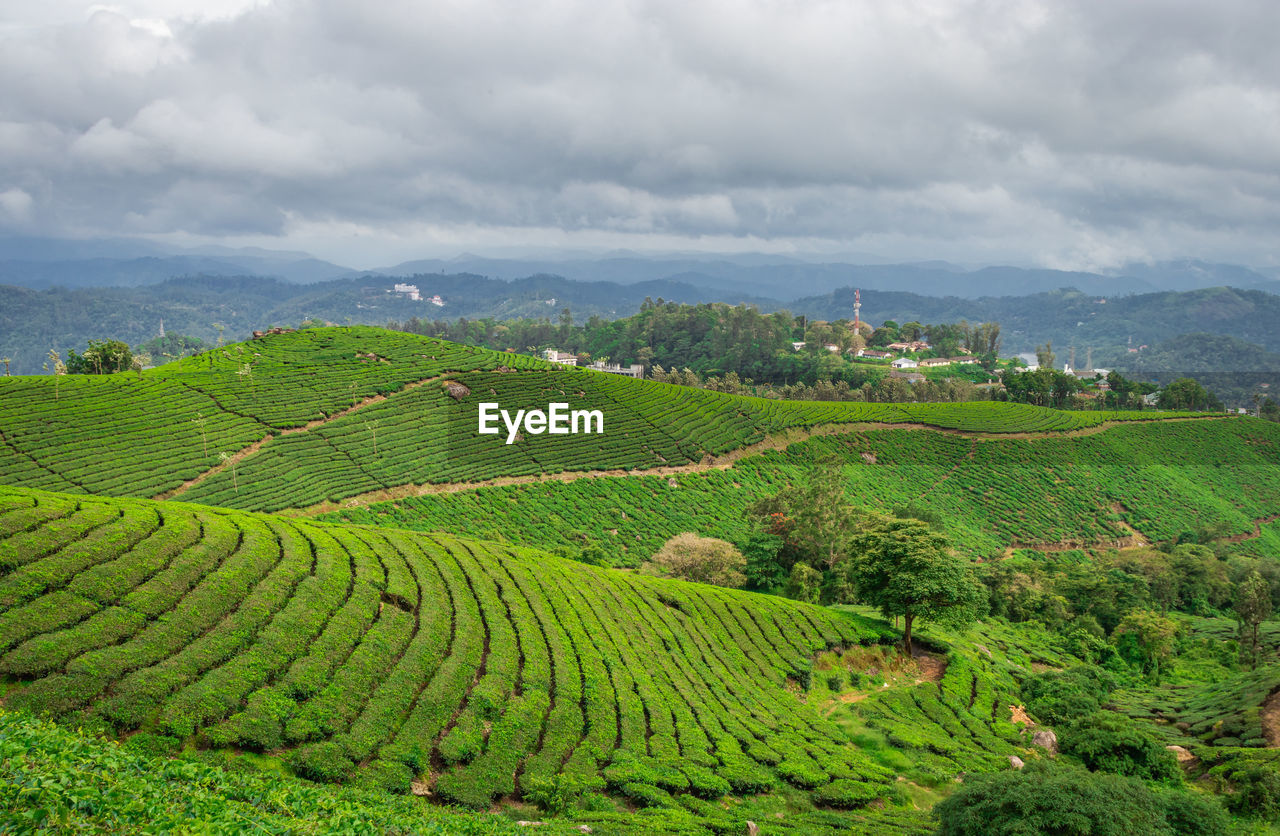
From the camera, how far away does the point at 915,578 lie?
1320 inches

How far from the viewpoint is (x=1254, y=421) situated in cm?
10250

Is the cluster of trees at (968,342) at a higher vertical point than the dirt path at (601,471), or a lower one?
higher

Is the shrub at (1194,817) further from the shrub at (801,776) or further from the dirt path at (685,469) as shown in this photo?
the dirt path at (685,469)

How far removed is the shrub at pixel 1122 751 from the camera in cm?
2403

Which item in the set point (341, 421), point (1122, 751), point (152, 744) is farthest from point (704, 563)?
point (341, 421)

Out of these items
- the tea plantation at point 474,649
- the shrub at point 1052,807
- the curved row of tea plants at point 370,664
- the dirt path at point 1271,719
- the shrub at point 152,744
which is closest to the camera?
the shrub at point 152,744

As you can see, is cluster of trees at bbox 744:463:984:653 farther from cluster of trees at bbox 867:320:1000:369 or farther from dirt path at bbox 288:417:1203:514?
cluster of trees at bbox 867:320:1000:369

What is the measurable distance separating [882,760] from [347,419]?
52.7m

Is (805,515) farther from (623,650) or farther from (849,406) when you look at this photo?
(849,406)

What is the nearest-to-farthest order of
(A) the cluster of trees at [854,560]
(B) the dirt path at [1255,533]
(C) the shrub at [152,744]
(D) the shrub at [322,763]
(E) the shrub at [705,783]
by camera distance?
(C) the shrub at [152,744]
(D) the shrub at [322,763]
(E) the shrub at [705,783]
(A) the cluster of trees at [854,560]
(B) the dirt path at [1255,533]

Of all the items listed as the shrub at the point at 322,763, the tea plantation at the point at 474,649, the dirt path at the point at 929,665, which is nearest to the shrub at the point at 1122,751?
the tea plantation at the point at 474,649

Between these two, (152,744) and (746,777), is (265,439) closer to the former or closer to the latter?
(152,744)

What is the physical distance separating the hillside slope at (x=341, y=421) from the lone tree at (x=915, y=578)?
33604 mm

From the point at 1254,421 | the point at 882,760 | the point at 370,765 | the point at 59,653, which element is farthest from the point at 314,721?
the point at 1254,421
